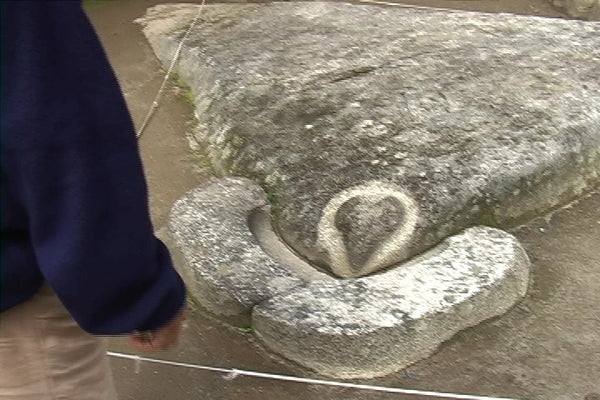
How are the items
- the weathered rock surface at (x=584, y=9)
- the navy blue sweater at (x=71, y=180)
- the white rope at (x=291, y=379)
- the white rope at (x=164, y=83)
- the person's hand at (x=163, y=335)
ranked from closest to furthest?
1. the navy blue sweater at (x=71, y=180)
2. the person's hand at (x=163, y=335)
3. the white rope at (x=291, y=379)
4. the white rope at (x=164, y=83)
5. the weathered rock surface at (x=584, y=9)

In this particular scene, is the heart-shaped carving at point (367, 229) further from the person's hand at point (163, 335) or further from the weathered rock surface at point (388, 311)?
the person's hand at point (163, 335)

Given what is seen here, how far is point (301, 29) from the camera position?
11.8 feet

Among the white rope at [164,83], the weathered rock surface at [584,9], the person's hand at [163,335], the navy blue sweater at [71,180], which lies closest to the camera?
the navy blue sweater at [71,180]

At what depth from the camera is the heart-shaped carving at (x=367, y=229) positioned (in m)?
2.46

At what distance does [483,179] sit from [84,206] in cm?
171

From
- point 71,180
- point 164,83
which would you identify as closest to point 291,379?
point 71,180

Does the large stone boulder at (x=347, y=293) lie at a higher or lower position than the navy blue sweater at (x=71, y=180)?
lower

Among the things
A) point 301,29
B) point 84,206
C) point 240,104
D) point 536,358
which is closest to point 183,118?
point 240,104

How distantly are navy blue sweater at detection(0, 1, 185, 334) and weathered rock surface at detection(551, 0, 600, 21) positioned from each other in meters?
3.87

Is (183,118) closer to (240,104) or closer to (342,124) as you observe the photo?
(240,104)

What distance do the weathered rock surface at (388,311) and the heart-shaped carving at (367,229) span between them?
0.44ft

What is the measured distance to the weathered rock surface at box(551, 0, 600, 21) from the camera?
4.50 meters

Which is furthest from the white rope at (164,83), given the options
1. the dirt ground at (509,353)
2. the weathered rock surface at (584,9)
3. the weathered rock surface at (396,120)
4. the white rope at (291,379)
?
the weathered rock surface at (584,9)

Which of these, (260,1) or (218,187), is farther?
(260,1)
